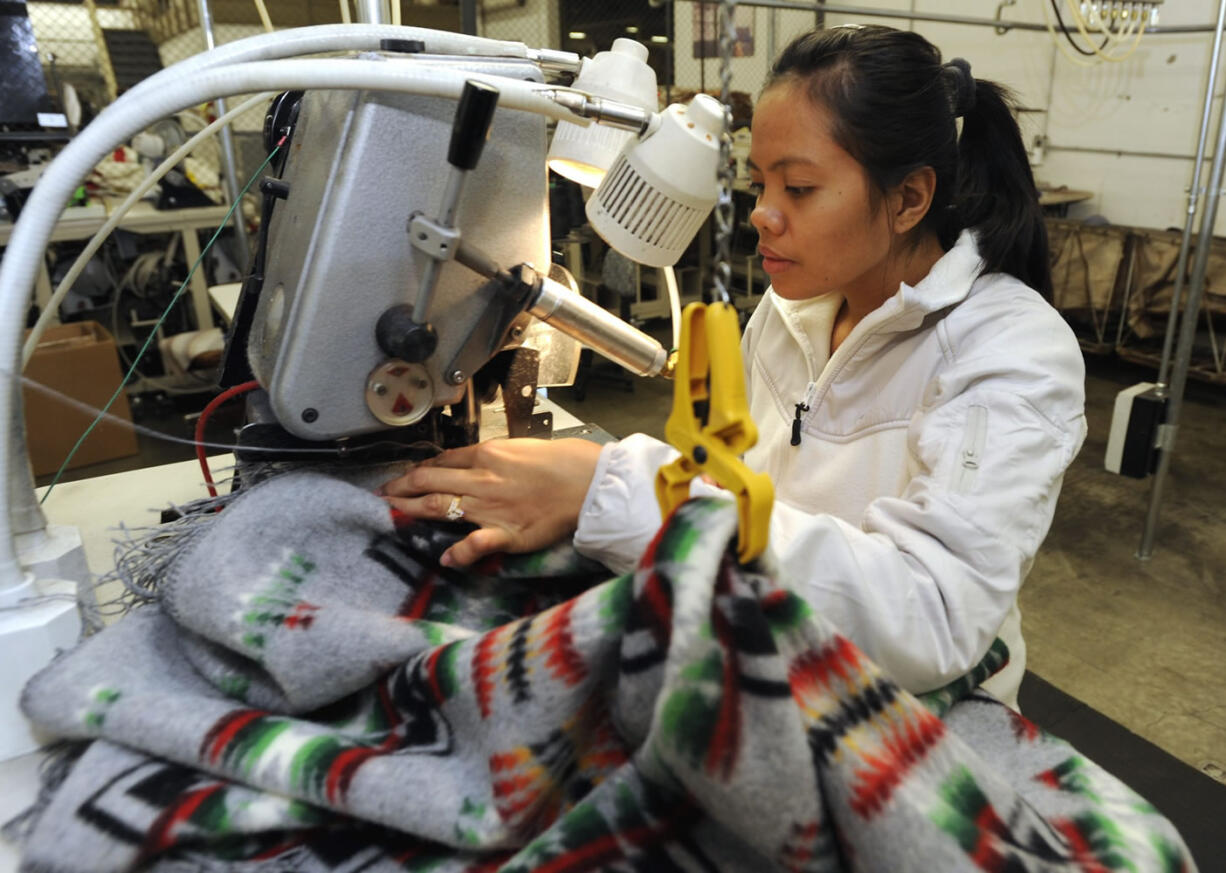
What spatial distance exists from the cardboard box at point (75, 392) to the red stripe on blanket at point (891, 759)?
2.49 meters

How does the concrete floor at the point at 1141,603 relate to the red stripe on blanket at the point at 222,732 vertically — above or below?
below

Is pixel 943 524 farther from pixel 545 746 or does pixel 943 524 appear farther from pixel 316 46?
pixel 316 46

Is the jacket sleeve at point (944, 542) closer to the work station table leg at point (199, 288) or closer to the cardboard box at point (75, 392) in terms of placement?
the cardboard box at point (75, 392)

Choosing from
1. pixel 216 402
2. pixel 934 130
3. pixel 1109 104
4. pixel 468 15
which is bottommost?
pixel 216 402

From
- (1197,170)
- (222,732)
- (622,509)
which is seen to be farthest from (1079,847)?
(1197,170)

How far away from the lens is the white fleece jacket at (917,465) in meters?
0.60

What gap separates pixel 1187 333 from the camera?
2131 millimetres

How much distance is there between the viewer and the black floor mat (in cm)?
108

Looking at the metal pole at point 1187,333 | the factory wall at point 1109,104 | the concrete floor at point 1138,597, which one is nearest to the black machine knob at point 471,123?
the concrete floor at point 1138,597

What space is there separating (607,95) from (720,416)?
42 centimetres

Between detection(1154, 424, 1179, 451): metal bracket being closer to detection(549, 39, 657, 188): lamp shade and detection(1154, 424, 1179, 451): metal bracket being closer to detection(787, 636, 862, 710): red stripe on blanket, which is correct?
detection(549, 39, 657, 188): lamp shade

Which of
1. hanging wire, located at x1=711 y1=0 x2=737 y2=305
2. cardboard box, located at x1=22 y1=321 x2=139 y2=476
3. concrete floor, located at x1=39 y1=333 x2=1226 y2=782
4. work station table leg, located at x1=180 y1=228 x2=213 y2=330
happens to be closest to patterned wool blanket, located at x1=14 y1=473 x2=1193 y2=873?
hanging wire, located at x1=711 y1=0 x2=737 y2=305

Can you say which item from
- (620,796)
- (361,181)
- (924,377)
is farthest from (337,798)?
(924,377)

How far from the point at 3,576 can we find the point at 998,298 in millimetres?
903
